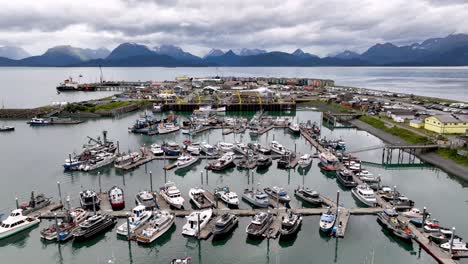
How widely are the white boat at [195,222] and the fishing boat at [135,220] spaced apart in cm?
366

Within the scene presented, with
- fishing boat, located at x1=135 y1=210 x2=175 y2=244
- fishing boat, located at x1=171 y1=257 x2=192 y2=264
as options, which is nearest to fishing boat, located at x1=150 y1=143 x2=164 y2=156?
fishing boat, located at x1=135 y1=210 x2=175 y2=244

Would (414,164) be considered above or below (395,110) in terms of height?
below

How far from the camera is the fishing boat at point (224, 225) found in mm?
26250

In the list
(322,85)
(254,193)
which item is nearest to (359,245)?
(254,193)

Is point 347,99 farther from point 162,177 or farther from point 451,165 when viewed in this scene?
point 162,177

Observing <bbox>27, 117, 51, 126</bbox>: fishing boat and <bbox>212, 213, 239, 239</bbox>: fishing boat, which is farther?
<bbox>27, 117, 51, 126</bbox>: fishing boat

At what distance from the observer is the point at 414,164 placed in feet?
158

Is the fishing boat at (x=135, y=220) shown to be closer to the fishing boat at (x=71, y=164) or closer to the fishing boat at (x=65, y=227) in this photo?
the fishing boat at (x=65, y=227)

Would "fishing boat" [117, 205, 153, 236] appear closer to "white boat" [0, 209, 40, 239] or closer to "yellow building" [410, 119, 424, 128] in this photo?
"white boat" [0, 209, 40, 239]

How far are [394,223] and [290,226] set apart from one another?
8.77 meters

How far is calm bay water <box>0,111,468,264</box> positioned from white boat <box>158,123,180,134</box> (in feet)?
9.54

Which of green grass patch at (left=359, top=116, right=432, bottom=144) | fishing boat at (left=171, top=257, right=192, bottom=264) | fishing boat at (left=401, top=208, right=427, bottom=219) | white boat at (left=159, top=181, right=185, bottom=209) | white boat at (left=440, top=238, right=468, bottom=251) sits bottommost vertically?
fishing boat at (left=171, top=257, right=192, bottom=264)

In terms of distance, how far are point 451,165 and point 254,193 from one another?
2891 centimetres

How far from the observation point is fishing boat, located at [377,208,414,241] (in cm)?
2578
